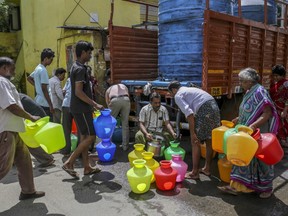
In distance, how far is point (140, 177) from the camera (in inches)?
135

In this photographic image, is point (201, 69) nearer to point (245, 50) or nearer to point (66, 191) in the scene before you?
point (245, 50)

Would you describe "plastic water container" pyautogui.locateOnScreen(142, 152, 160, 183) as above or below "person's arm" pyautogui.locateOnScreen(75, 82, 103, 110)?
below

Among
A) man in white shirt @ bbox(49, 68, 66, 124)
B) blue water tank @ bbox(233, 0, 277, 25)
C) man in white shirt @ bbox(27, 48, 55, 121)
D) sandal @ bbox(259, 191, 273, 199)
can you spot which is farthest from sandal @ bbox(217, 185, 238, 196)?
blue water tank @ bbox(233, 0, 277, 25)

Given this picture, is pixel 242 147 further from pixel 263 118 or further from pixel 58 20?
pixel 58 20

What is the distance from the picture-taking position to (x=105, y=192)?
3639 millimetres

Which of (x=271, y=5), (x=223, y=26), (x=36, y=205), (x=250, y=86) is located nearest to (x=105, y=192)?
(x=36, y=205)

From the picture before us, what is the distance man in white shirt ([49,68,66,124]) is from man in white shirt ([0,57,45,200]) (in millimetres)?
2108

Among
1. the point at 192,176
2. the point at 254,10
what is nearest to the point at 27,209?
the point at 192,176

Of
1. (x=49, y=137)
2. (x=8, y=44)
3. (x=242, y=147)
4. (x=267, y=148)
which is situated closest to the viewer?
(x=242, y=147)

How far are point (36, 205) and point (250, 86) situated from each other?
2.71m

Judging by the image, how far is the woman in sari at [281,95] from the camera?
198 inches

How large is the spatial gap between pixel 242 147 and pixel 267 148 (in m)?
0.33

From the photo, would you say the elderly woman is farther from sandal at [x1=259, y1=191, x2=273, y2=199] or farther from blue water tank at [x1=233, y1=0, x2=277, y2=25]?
blue water tank at [x1=233, y1=0, x2=277, y2=25]

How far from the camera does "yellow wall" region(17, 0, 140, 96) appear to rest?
32.7 feet
